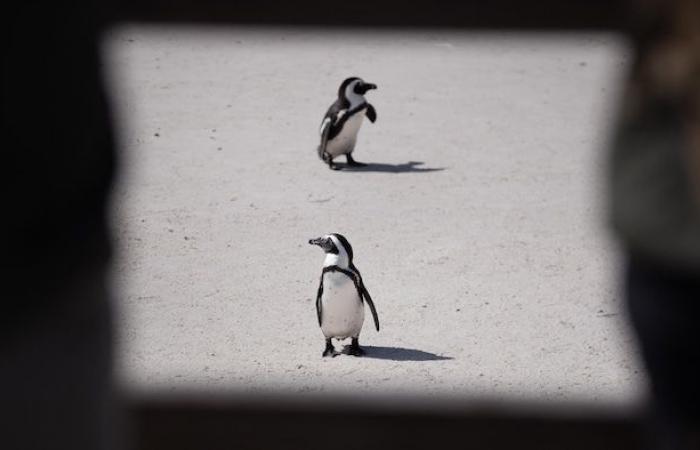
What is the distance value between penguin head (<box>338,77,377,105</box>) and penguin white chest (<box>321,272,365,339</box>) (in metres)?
3.37

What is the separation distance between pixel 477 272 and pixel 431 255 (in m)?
0.37

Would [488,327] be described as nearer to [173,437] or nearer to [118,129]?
[173,437]

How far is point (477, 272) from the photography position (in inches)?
313

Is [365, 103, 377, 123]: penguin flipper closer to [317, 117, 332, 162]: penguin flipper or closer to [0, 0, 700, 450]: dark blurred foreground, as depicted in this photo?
[317, 117, 332, 162]: penguin flipper

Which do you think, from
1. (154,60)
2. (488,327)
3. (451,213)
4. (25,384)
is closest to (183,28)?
(25,384)

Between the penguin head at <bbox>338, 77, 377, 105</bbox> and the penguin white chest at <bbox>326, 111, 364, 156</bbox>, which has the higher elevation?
the penguin head at <bbox>338, 77, 377, 105</bbox>

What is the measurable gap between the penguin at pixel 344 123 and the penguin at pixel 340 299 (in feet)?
8.89

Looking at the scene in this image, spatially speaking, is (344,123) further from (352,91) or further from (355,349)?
(355,349)

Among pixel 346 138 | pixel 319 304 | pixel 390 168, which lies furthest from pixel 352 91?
pixel 319 304

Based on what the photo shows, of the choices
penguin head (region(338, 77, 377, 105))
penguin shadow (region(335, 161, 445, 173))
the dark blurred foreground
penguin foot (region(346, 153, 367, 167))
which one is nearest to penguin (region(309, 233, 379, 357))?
penguin shadow (region(335, 161, 445, 173))

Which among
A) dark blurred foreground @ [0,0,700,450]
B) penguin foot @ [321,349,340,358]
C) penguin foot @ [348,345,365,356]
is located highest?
dark blurred foreground @ [0,0,700,450]

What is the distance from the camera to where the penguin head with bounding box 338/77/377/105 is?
10430mm

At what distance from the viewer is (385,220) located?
895 cm

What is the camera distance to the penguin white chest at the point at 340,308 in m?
6.87
